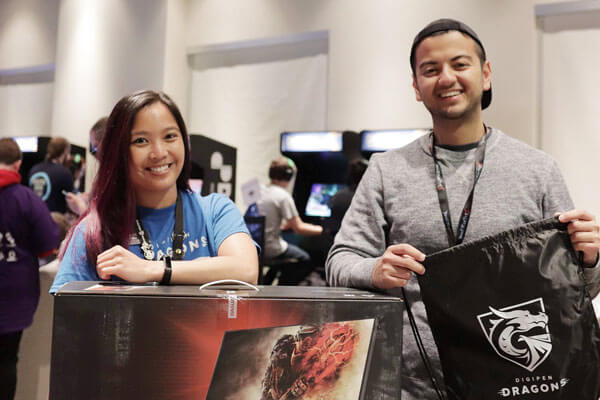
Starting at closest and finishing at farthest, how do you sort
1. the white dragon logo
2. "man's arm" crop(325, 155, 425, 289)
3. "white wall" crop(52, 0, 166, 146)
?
the white dragon logo → "man's arm" crop(325, 155, 425, 289) → "white wall" crop(52, 0, 166, 146)

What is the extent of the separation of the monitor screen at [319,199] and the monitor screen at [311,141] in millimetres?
524

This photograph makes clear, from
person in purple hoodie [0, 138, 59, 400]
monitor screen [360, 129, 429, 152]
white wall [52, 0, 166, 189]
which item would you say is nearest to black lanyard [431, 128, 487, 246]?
person in purple hoodie [0, 138, 59, 400]

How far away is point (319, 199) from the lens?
5.48m

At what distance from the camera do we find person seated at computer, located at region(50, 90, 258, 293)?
1147 mm

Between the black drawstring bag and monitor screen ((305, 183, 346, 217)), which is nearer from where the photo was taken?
the black drawstring bag

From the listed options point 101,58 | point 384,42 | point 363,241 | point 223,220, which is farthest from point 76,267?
point 101,58

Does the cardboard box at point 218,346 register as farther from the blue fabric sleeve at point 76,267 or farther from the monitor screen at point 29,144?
the monitor screen at point 29,144

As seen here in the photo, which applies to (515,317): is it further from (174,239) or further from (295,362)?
(174,239)

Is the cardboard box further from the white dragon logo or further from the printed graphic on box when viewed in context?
the white dragon logo

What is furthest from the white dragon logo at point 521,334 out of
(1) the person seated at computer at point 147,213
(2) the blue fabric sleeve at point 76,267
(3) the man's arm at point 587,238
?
(2) the blue fabric sleeve at point 76,267

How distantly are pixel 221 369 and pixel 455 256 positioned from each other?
1.59ft

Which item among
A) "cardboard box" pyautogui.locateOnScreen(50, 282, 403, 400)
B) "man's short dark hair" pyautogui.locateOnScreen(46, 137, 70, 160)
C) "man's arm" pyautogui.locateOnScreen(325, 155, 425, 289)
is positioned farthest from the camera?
"man's short dark hair" pyautogui.locateOnScreen(46, 137, 70, 160)

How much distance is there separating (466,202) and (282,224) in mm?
4097

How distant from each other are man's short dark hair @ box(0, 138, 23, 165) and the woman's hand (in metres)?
2.15
